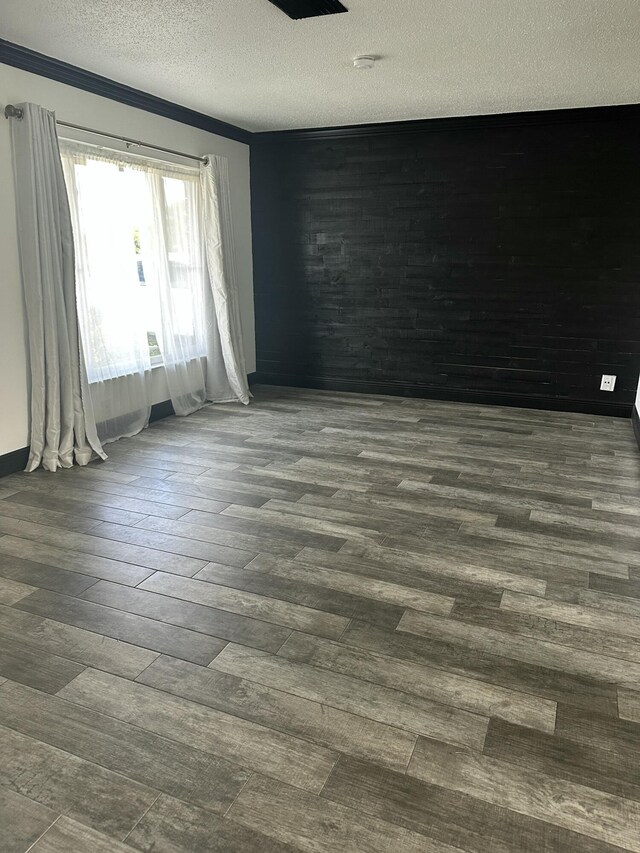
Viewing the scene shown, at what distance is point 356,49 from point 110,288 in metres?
2.21

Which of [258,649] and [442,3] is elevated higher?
[442,3]

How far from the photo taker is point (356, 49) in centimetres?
337

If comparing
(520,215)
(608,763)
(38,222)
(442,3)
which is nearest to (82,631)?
(608,763)

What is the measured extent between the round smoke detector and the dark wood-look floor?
7.79ft

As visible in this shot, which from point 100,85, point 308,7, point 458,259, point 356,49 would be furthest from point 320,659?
point 458,259

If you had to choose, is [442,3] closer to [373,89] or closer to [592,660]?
[373,89]

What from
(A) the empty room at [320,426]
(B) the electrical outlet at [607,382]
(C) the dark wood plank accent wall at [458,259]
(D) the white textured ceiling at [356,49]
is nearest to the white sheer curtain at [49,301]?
(A) the empty room at [320,426]

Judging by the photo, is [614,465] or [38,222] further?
[614,465]

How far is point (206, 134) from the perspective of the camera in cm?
524

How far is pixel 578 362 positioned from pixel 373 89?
2691mm

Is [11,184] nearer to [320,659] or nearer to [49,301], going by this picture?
[49,301]

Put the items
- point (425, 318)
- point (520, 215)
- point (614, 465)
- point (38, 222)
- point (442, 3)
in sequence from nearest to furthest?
point (442, 3) → point (38, 222) → point (614, 465) → point (520, 215) → point (425, 318)

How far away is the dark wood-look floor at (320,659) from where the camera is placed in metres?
1.51

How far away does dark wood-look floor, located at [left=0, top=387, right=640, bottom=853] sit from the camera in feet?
4.97
